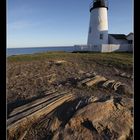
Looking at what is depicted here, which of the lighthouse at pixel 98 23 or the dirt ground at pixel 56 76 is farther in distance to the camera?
the lighthouse at pixel 98 23

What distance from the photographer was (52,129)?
5.07 m

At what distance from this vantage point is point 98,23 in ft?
54.0

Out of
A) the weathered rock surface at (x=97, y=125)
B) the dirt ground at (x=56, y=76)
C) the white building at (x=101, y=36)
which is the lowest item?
the weathered rock surface at (x=97, y=125)

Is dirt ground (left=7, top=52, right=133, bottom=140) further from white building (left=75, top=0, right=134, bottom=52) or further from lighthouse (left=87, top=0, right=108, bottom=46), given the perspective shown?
lighthouse (left=87, top=0, right=108, bottom=46)

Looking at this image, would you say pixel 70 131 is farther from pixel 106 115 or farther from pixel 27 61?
pixel 27 61

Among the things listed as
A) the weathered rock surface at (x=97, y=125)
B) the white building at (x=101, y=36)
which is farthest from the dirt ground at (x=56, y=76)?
the white building at (x=101, y=36)

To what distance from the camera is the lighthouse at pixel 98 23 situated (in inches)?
631

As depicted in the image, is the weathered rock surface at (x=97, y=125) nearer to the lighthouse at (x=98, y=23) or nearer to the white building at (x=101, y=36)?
the white building at (x=101, y=36)

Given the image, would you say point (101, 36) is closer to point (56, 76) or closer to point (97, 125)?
point (56, 76)

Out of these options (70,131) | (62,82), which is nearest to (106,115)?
(70,131)

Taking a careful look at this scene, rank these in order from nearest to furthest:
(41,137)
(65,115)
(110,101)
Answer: (41,137), (65,115), (110,101)

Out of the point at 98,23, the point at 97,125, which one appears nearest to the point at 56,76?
the point at 97,125

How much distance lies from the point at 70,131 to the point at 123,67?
6.06 m
